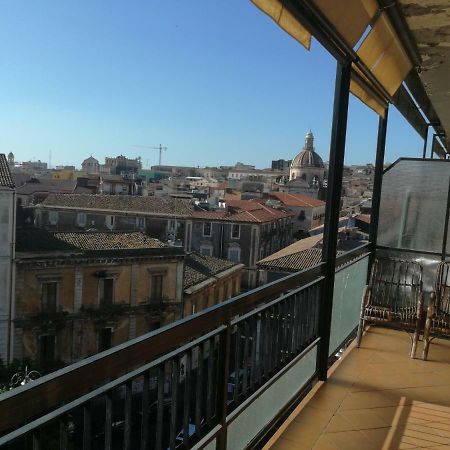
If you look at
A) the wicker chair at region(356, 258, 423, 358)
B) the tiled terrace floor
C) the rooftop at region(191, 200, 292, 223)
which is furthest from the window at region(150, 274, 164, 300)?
the tiled terrace floor

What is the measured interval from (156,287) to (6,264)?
280 inches

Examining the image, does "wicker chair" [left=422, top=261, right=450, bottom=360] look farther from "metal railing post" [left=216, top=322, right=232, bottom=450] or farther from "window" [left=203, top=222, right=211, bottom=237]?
"window" [left=203, top=222, right=211, bottom=237]

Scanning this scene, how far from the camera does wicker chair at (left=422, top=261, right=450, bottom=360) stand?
2994mm

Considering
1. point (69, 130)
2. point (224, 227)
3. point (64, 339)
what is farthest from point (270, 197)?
point (69, 130)

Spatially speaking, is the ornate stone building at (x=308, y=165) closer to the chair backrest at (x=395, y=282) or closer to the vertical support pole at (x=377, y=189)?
the vertical support pole at (x=377, y=189)

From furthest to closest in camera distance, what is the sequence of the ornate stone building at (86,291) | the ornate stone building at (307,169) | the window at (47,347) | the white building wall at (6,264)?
the ornate stone building at (307,169) → the window at (47,347) → the ornate stone building at (86,291) → the white building wall at (6,264)

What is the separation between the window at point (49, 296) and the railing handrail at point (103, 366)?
17696 millimetres

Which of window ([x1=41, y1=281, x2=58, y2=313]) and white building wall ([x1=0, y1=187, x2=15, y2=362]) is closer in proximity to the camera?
white building wall ([x1=0, y1=187, x2=15, y2=362])

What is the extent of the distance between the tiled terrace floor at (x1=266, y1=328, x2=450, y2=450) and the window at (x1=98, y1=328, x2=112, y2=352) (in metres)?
18.8

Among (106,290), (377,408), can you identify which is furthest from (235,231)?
(377,408)

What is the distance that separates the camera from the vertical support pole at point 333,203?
234 centimetres

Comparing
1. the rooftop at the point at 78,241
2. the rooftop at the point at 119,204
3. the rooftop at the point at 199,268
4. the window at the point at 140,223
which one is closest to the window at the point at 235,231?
the rooftop at the point at 119,204

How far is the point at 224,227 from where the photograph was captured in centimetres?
3184

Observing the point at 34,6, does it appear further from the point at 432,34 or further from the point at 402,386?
the point at 402,386
